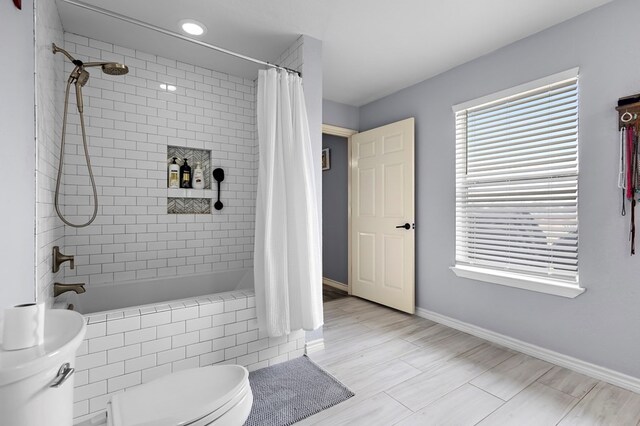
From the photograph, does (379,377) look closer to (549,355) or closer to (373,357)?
(373,357)

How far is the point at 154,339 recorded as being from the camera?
1.79 metres

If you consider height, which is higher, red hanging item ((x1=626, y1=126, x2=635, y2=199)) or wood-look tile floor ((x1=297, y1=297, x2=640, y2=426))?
red hanging item ((x1=626, y1=126, x2=635, y2=199))

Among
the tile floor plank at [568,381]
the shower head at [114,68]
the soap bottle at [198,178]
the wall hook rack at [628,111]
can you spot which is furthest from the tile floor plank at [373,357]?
the shower head at [114,68]

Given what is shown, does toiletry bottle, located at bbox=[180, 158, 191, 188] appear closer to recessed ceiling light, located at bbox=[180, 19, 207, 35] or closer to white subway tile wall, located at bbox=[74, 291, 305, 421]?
recessed ceiling light, located at bbox=[180, 19, 207, 35]

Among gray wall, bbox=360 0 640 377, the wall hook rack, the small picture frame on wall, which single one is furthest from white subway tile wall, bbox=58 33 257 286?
the wall hook rack

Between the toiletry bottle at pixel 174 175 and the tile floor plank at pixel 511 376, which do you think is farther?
the toiletry bottle at pixel 174 175

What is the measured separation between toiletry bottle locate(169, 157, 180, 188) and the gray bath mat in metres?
1.77

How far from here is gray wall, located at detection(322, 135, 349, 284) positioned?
432 centimetres

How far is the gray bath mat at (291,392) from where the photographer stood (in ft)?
5.47

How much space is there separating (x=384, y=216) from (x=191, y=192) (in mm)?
2084

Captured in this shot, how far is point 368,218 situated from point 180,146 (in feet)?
7.25

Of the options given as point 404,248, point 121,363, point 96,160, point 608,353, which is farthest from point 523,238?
point 96,160

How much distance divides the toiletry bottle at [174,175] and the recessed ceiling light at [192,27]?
1.08 m

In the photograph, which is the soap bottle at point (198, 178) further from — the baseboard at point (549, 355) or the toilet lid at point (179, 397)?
the baseboard at point (549, 355)
